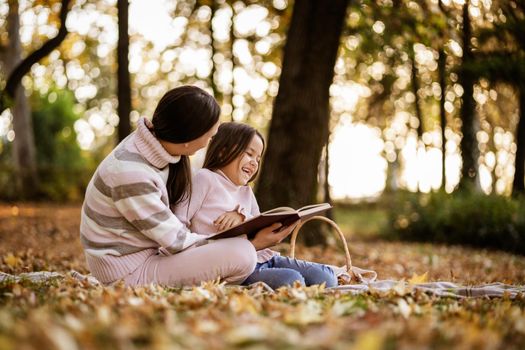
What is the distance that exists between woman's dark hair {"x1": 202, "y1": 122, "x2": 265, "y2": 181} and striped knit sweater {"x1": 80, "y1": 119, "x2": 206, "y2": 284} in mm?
447

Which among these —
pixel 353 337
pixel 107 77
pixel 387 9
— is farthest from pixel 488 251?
pixel 107 77

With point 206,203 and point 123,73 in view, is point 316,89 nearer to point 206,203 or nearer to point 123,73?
point 123,73

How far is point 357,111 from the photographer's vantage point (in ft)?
79.8

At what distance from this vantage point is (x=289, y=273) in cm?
387

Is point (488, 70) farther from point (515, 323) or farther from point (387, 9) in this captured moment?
point (515, 323)

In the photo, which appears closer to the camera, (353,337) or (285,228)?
(353,337)

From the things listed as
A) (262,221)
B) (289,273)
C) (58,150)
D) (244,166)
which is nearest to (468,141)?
(244,166)

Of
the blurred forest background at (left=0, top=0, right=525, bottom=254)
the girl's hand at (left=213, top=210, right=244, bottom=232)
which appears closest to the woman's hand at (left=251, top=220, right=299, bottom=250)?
the girl's hand at (left=213, top=210, right=244, bottom=232)

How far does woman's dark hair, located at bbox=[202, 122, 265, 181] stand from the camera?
416 centimetres

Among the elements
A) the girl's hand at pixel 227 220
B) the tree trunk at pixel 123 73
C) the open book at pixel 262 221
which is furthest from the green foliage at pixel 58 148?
the open book at pixel 262 221

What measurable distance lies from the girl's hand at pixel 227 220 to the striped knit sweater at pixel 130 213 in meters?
0.17

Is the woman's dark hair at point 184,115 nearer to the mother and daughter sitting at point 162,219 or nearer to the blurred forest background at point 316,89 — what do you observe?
the mother and daughter sitting at point 162,219

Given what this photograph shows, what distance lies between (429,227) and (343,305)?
9640 mm

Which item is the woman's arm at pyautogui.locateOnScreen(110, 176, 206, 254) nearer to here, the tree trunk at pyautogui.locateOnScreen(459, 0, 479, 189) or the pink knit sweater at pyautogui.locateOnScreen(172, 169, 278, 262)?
the pink knit sweater at pyautogui.locateOnScreen(172, 169, 278, 262)
